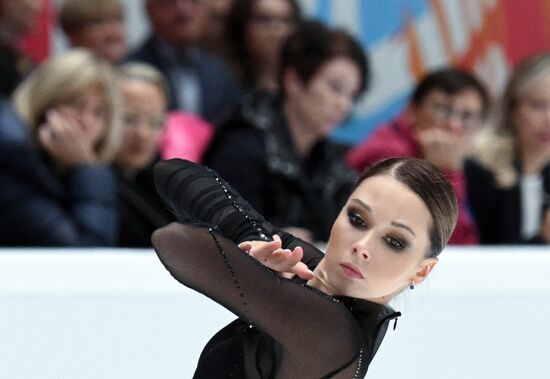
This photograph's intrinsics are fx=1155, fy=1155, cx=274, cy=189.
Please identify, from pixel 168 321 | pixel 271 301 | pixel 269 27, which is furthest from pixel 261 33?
pixel 271 301

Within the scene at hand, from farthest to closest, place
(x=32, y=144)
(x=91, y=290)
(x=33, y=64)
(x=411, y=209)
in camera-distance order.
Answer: (x=33, y=64) < (x=32, y=144) < (x=91, y=290) < (x=411, y=209)

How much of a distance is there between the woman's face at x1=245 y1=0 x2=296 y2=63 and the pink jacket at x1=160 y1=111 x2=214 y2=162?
378 mm

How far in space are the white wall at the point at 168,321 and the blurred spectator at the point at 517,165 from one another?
79 cm

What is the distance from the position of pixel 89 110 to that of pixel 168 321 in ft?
A: 3.30

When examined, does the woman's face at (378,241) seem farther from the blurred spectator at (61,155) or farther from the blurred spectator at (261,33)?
the blurred spectator at (261,33)

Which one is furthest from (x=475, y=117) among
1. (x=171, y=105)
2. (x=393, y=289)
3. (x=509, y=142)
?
(x=393, y=289)

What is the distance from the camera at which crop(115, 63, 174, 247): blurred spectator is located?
11.6ft

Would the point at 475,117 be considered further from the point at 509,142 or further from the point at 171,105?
the point at 171,105

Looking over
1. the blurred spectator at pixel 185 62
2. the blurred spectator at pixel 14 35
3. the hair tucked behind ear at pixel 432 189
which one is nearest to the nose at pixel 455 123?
the blurred spectator at pixel 185 62

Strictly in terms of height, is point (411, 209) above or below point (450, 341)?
above

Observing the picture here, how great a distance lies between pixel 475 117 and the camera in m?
4.07

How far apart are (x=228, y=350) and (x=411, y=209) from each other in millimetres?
401

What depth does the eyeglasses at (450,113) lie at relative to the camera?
4.01 metres

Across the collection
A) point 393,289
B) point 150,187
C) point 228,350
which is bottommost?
point 150,187
